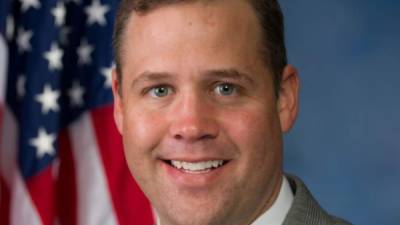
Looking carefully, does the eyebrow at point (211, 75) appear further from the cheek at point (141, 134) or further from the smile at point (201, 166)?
the smile at point (201, 166)

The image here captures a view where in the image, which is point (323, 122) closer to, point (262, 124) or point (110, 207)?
point (110, 207)

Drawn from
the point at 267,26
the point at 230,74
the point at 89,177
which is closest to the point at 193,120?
the point at 230,74

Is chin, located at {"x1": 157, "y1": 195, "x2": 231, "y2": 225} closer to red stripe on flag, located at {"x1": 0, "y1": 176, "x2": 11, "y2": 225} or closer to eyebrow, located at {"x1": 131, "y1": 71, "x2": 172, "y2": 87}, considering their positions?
eyebrow, located at {"x1": 131, "y1": 71, "x2": 172, "y2": 87}

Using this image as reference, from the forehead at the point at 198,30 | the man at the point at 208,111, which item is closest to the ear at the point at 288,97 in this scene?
the man at the point at 208,111

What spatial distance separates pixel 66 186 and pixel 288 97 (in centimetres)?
135

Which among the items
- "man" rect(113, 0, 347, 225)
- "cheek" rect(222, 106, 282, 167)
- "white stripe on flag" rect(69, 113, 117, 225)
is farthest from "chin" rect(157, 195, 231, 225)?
"white stripe on flag" rect(69, 113, 117, 225)

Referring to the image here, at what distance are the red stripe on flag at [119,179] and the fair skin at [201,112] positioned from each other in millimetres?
1181

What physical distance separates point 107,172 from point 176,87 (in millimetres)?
1412

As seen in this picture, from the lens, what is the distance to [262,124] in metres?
1.88

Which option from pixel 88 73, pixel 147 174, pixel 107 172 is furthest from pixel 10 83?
pixel 147 174

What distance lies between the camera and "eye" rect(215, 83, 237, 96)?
1801mm

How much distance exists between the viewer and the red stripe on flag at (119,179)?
3127 mm

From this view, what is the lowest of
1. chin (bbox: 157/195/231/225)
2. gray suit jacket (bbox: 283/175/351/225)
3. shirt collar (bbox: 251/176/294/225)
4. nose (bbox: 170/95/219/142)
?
shirt collar (bbox: 251/176/294/225)

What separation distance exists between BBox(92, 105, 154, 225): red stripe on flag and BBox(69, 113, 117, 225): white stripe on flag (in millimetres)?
25
